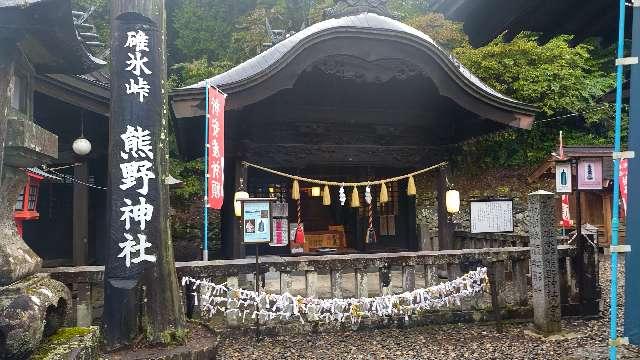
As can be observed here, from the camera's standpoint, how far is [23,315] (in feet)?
9.11

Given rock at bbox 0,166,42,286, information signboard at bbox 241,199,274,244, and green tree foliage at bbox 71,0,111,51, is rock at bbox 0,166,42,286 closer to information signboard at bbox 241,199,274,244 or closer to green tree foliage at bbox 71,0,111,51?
information signboard at bbox 241,199,274,244

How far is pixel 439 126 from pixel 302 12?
1420 centimetres

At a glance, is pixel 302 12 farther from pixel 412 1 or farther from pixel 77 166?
pixel 77 166

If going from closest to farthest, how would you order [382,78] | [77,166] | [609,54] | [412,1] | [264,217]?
[264,217], [382,78], [77,166], [609,54], [412,1]

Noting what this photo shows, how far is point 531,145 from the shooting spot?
691 inches

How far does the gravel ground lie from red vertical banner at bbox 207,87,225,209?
2153 millimetres

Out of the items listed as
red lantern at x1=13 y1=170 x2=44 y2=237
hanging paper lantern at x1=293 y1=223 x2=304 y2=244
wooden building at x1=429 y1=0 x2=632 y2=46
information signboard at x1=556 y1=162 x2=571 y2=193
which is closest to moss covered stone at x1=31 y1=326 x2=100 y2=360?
red lantern at x1=13 y1=170 x2=44 y2=237

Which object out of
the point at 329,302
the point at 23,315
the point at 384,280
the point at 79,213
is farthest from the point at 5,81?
the point at 79,213

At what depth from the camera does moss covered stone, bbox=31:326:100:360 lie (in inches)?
119

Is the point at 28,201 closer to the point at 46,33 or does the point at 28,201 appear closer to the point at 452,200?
the point at 46,33

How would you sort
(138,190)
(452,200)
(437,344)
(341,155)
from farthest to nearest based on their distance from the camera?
1. (341,155)
2. (452,200)
3. (437,344)
4. (138,190)

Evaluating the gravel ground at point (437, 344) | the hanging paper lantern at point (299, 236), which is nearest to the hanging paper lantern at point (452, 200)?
the gravel ground at point (437, 344)

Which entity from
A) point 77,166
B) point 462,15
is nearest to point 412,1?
point 462,15

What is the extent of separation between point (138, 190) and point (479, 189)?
52.4ft
